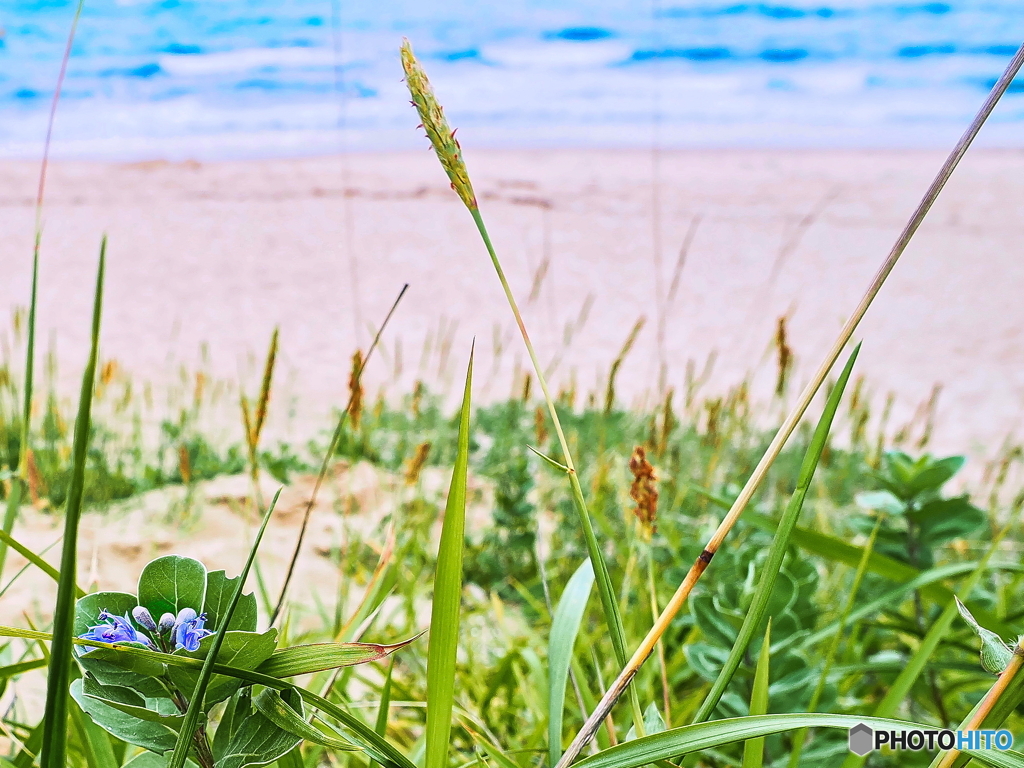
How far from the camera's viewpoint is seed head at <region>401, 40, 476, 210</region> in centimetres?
51

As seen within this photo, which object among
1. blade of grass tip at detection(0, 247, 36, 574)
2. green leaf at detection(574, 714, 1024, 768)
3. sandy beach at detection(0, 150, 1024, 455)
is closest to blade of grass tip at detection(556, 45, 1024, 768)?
green leaf at detection(574, 714, 1024, 768)

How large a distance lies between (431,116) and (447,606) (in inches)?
12.0

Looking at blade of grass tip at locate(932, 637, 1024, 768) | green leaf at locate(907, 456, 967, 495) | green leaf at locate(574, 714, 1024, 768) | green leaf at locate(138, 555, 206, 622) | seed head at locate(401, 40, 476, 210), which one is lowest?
green leaf at locate(907, 456, 967, 495)

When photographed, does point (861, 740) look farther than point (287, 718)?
Yes

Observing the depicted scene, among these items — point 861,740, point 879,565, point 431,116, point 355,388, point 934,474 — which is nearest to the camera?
point 431,116

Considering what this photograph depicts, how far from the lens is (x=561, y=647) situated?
2.34ft

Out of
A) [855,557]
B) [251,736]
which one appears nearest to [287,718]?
[251,736]

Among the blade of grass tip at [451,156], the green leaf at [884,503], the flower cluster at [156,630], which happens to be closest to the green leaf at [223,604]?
the flower cluster at [156,630]

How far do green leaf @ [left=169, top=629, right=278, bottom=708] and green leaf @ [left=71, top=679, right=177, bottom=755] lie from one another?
0.04 m

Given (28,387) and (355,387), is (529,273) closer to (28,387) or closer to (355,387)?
(355,387)

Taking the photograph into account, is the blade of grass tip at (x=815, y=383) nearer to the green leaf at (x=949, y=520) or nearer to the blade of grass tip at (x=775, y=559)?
the blade of grass tip at (x=775, y=559)

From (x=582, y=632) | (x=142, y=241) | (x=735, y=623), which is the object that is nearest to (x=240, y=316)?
(x=142, y=241)

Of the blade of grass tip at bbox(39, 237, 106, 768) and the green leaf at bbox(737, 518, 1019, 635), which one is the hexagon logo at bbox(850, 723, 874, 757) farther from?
the blade of grass tip at bbox(39, 237, 106, 768)

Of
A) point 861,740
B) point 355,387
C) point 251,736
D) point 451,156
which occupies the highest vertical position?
point 451,156
